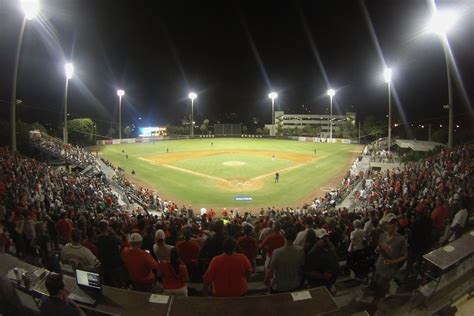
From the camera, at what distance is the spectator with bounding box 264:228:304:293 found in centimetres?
550

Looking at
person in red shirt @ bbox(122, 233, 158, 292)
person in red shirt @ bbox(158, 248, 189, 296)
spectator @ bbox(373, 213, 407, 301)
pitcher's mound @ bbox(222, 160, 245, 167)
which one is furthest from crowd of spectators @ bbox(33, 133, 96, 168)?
spectator @ bbox(373, 213, 407, 301)

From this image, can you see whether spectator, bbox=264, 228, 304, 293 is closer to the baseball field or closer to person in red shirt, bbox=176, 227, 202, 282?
person in red shirt, bbox=176, 227, 202, 282

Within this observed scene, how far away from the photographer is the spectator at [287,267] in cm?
550

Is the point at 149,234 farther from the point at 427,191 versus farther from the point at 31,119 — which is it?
the point at 31,119

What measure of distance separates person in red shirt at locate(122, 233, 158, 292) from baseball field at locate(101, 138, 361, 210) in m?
24.5

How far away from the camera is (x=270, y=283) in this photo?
570 centimetres

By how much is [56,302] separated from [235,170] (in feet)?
138

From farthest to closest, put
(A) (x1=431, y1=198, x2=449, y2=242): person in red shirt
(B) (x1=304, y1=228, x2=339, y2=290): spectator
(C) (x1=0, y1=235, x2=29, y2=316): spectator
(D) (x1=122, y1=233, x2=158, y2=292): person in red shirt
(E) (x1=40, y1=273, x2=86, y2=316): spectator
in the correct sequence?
(A) (x1=431, y1=198, x2=449, y2=242): person in red shirt
(D) (x1=122, y1=233, x2=158, y2=292): person in red shirt
(B) (x1=304, y1=228, x2=339, y2=290): spectator
(C) (x1=0, y1=235, x2=29, y2=316): spectator
(E) (x1=40, y1=273, x2=86, y2=316): spectator

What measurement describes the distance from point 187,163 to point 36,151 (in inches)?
778

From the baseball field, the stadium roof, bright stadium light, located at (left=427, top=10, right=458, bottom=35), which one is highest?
bright stadium light, located at (left=427, top=10, right=458, bottom=35)

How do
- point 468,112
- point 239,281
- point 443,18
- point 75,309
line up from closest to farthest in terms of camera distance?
point 75,309 < point 239,281 < point 443,18 < point 468,112

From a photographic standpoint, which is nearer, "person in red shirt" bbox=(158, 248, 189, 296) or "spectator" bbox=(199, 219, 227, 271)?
"person in red shirt" bbox=(158, 248, 189, 296)

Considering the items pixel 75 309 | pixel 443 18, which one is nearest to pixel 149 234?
pixel 75 309

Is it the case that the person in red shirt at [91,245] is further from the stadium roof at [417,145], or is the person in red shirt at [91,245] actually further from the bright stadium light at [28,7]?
the stadium roof at [417,145]
